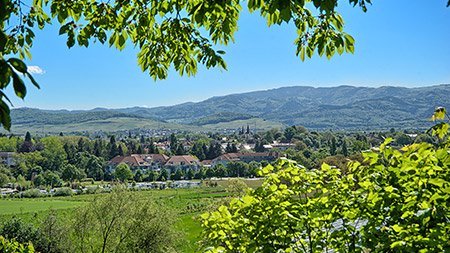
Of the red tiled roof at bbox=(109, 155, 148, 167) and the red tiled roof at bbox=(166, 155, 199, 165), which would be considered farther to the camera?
the red tiled roof at bbox=(166, 155, 199, 165)

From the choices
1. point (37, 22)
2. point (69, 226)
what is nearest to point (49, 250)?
point (69, 226)

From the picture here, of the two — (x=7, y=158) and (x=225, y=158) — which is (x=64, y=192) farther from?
(x=225, y=158)

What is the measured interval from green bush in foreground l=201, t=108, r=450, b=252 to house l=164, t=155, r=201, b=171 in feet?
392

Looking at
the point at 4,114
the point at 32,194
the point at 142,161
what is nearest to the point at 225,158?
the point at 142,161

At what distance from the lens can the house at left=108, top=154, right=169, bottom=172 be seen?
120 m

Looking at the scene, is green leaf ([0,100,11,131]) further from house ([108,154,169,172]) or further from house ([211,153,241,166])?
house ([211,153,241,166])

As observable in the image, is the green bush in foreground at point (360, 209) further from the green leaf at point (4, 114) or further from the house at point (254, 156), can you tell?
the house at point (254, 156)

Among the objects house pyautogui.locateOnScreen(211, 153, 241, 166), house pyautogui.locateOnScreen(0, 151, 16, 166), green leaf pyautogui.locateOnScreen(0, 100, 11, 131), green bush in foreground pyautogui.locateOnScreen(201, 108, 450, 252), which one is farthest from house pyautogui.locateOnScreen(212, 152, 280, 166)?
green leaf pyautogui.locateOnScreen(0, 100, 11, 131)

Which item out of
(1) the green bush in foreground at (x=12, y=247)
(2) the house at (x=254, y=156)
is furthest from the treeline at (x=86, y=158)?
(1) the green bush in foreground at (x=12, y=247)

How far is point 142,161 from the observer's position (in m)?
126

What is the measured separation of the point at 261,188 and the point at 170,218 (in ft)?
68.1

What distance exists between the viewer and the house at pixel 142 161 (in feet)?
393

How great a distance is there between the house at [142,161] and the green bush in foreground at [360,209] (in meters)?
117

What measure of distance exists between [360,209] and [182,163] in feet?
402
